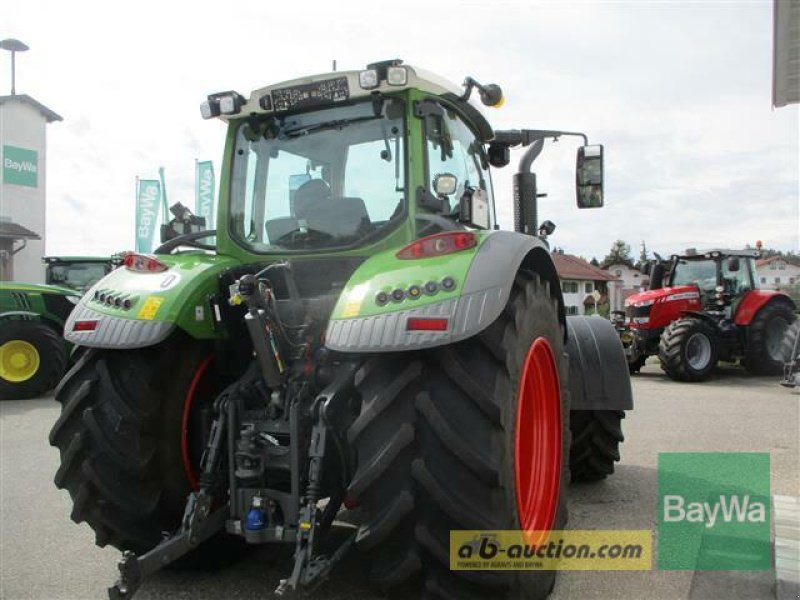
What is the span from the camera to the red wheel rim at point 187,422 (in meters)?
3.05

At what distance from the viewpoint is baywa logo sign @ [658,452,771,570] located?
3374 millimetres

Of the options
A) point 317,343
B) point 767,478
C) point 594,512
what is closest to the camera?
point 317,343

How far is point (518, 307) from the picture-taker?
2.66 m

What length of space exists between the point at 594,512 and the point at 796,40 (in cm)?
287

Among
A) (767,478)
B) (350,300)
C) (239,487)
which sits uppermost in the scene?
(350,300)

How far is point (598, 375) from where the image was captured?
14.0 feet

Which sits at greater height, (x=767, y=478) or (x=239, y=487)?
(x=239, y=487)

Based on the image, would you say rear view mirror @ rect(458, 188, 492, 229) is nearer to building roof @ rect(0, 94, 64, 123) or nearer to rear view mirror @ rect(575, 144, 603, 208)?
rear view mirror @ rect(575, 144, 603, 208)

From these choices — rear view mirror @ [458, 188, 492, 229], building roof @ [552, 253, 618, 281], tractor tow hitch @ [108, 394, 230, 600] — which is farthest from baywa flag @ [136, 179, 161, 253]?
building roof @ [552, 253, 618, 281]

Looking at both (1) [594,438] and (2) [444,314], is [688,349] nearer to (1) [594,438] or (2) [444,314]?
(1) [594,438]

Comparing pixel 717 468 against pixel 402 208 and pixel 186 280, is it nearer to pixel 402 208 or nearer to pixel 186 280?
pixel 402 208

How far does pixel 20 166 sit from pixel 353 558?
24.3 m

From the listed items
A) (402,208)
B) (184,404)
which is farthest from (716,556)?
(184,404)

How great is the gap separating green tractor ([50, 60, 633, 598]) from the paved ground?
27 centimetres
